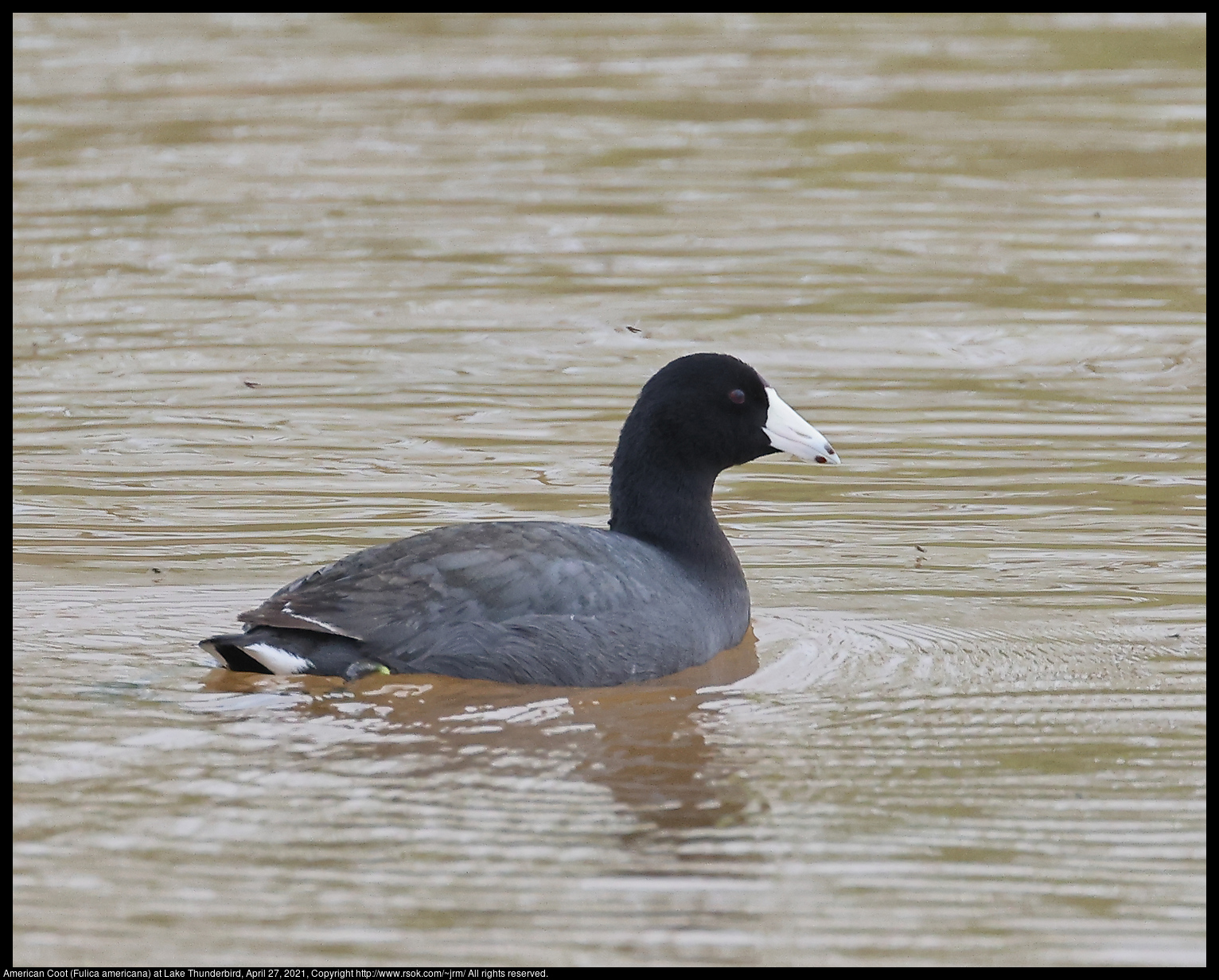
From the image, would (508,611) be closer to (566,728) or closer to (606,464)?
(566,728)

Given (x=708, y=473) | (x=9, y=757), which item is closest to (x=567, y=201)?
(x=708, y=473)

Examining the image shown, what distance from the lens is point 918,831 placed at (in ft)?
17.1

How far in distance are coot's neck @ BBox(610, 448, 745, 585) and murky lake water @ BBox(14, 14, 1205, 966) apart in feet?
1.18

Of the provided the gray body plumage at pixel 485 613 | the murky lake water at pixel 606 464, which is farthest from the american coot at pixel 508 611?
the murky lake water at pixel 606 464

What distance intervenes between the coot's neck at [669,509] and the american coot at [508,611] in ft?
0.05

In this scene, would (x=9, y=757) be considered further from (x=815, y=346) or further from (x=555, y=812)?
(x=815, y=346)

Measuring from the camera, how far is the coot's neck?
697 cm

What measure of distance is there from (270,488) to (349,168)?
584 centimetres

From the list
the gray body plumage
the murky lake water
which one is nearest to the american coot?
the gray body plumage

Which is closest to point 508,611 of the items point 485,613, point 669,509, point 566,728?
point 485,613

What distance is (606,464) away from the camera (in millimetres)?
8789

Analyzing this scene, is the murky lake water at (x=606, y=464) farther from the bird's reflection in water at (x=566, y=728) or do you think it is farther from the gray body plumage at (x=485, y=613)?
the gray body plumage at (x=485, y=613)

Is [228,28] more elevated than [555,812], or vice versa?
[228,28]

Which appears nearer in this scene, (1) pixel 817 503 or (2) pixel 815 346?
(1) pixel 817 503
